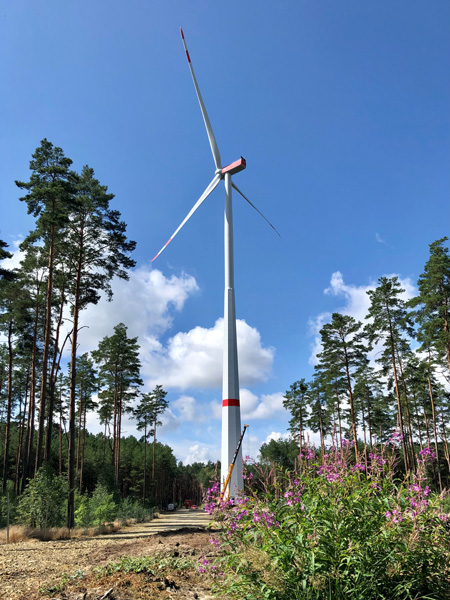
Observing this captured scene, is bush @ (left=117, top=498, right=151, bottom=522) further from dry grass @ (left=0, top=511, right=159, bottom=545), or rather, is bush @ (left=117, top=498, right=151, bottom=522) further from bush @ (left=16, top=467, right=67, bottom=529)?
bush @ (left=16, top=467, right=67, bottom=529)

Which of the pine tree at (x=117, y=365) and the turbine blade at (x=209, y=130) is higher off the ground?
the turbine blade at (x=209, y=130)

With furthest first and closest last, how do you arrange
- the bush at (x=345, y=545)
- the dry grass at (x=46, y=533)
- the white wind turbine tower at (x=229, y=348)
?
the white wind turbine tower at (x=229, y=348) < the dry grass at (x=46, y=533) < the bush at (x=345, y=545)

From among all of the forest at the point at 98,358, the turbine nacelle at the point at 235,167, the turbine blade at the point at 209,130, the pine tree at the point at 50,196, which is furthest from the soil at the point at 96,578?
the turbine blade at the point at 209,130

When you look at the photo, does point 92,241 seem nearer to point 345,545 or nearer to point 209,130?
point 209,130

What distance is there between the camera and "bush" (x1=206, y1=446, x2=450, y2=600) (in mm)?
3744

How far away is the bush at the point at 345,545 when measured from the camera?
12.3ft

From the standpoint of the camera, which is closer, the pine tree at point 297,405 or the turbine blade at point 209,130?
the turbine blade at point 209,130

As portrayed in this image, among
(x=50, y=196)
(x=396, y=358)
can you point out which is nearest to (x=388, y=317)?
(x=396, y=358)

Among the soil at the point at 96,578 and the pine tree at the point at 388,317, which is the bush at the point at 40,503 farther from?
the pine tree at the point at 388,317

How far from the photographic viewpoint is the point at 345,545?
392 centimetres

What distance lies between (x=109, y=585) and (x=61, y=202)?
680 inches

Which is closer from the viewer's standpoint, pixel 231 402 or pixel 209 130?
pixel 231 402

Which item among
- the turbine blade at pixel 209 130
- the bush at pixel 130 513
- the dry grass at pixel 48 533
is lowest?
the bush at pixel 130 513

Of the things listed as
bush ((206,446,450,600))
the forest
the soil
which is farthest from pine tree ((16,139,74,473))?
bush ((206,446,450,600))
